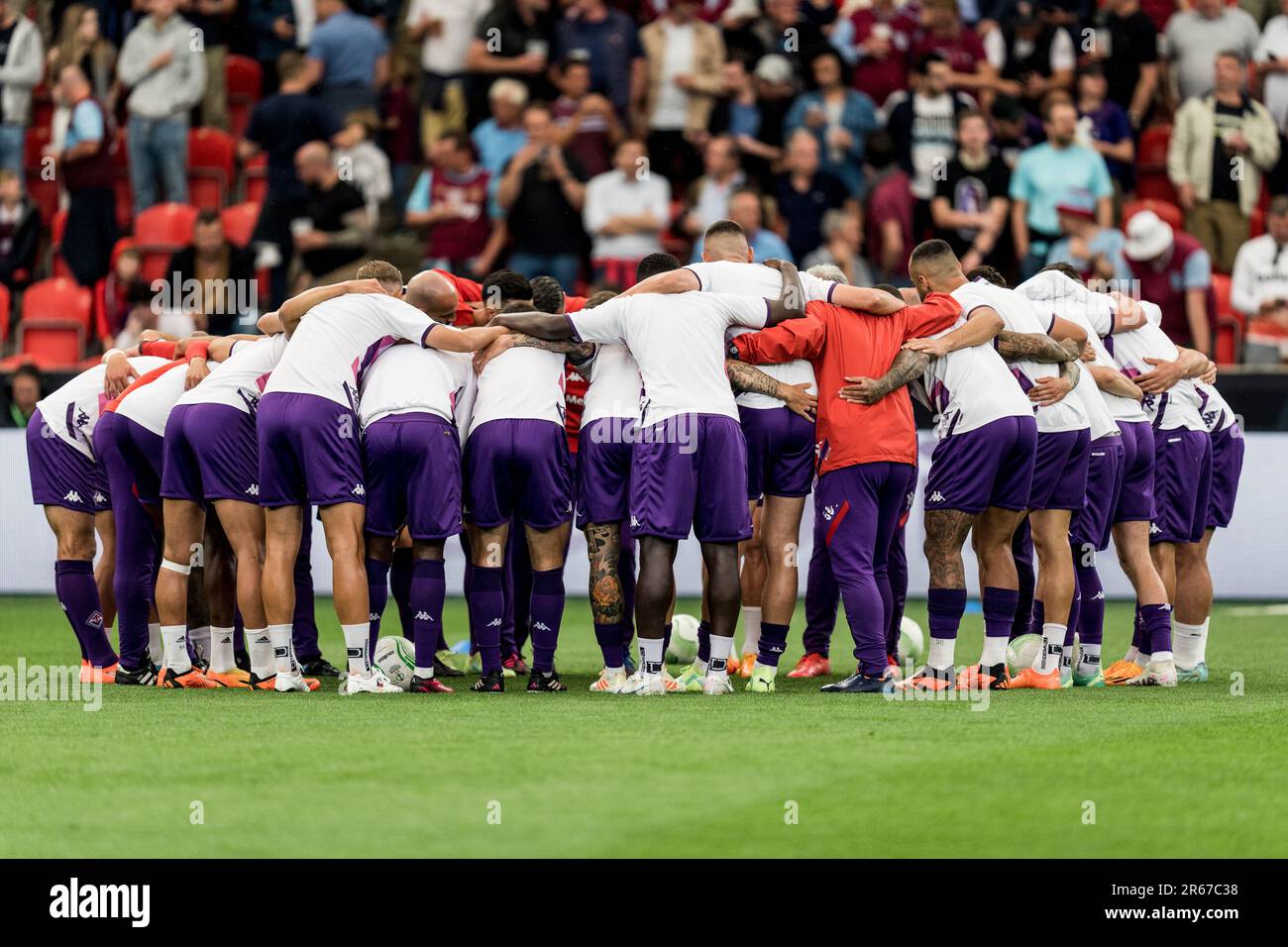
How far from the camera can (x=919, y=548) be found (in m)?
17.5

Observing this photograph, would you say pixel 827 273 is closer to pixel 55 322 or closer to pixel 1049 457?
pixel 1049 457

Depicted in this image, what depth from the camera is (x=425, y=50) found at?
2075 cm

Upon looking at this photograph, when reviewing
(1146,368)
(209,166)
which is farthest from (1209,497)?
(209,166)

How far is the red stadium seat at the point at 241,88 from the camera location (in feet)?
71.5

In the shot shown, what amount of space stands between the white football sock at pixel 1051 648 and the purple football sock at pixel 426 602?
3597 mm

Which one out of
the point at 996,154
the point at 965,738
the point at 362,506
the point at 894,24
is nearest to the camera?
the point at 965,738

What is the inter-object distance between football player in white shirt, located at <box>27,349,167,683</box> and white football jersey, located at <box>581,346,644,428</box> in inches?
120

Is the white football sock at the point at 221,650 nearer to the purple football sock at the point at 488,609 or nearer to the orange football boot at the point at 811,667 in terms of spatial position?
the purple football sock at the point at 488,609

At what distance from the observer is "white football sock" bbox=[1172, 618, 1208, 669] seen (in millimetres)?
11922

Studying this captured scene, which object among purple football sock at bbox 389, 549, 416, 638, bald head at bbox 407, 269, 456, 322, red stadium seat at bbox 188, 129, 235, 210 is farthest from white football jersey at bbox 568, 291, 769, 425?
red stadium seat at bbox 188, 129, 235, 210

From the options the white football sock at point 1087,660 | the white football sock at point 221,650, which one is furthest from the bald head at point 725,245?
the white football sock at point 221,650

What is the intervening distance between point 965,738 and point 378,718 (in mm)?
2867
